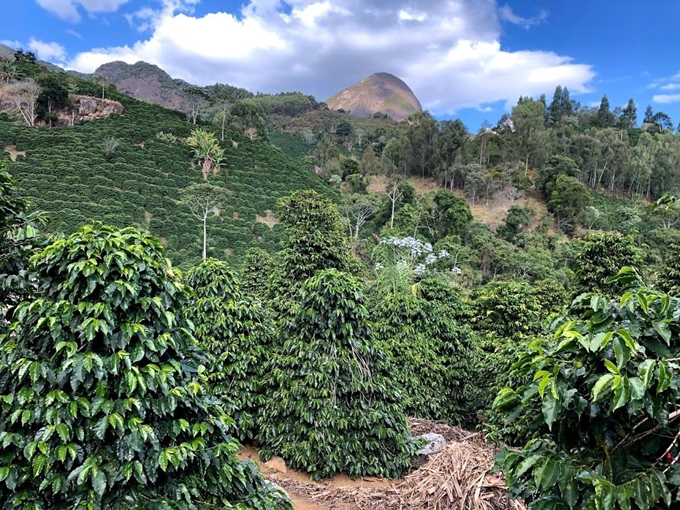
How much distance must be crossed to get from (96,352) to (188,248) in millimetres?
22281

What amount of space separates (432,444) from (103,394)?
4253 mm

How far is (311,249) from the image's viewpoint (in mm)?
8227

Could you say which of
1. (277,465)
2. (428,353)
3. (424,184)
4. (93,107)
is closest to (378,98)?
(424,184)

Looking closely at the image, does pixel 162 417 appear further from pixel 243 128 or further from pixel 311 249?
pixel 243 128

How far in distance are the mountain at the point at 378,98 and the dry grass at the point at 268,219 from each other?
84373mm

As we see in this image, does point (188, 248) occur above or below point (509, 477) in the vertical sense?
below

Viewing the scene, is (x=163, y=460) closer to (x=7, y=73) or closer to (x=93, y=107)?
(x=93, y=107)

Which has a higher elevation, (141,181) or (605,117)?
(605,117)

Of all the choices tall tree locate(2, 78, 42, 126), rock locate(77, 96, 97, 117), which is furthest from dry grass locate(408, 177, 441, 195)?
tall tree locate(2, 78, 42, 126)

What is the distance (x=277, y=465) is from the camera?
204 inches

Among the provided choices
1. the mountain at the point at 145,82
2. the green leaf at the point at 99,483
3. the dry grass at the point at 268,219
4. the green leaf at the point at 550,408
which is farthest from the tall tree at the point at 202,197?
the mountain at the point at 145,82

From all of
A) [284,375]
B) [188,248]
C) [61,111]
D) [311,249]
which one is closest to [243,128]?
[61,111]

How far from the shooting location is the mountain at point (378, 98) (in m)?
111

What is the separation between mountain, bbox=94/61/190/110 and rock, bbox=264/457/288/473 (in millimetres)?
96043
